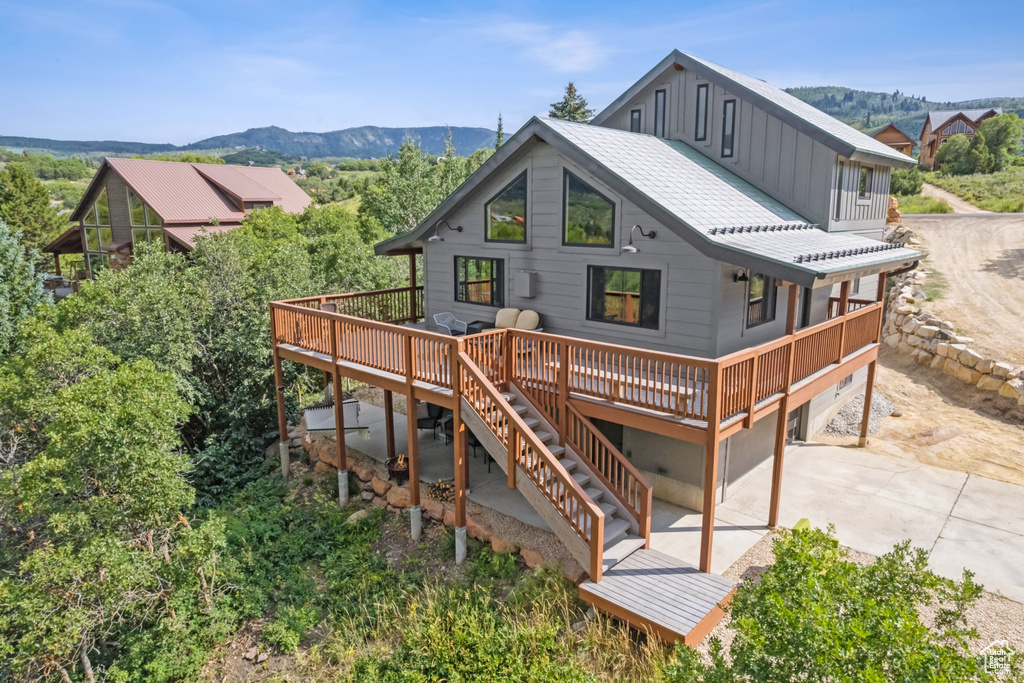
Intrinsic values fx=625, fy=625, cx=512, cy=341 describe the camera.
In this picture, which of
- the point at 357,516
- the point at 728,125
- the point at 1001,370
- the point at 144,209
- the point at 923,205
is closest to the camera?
the point at 357,516

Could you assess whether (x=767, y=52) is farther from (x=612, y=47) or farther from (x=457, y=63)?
(x=457, y=63)

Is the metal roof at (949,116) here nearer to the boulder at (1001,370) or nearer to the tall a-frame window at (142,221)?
the boulder at (1001,370)

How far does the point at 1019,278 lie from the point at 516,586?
23.0m

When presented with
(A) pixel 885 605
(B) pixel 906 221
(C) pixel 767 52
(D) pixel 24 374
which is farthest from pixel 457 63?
(A) pixel 885 605

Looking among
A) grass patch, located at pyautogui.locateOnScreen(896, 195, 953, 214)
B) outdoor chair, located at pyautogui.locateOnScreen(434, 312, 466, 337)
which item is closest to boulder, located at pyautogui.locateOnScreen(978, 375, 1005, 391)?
outdoor chair, located at pyautogui.locateOnScreen(434, 312, 466, 337)

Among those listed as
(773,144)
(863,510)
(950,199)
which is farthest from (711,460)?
(950,199)

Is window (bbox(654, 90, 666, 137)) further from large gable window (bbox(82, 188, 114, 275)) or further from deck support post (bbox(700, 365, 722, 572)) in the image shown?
large gable window (bbox(82, 188, 114, 275))

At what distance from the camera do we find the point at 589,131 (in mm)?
12344

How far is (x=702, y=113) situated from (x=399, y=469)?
1041cm

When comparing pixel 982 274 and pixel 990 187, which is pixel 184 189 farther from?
pixel 990 187

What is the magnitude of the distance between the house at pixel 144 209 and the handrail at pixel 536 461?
75.5 feet

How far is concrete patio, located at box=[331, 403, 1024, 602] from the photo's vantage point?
920 cm

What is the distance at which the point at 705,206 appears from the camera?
11.1m

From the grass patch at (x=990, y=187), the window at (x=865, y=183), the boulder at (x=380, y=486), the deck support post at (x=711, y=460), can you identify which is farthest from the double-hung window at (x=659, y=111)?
the grass patch at (x=990, y=187)
